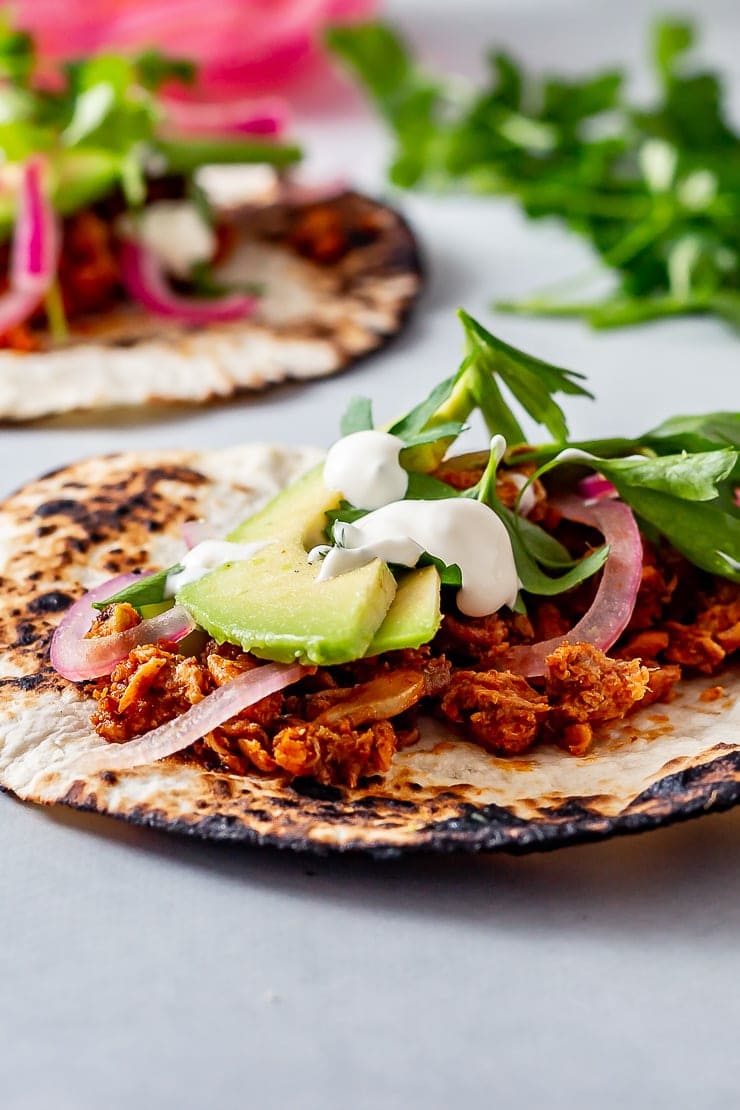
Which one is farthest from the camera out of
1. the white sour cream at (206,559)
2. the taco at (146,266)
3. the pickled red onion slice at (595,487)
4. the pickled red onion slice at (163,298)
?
the pickled red onion slice at (163,298)

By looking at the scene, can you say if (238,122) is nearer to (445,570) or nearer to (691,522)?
(691,522)

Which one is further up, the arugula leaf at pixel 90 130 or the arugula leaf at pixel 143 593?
the arugula leaf at pixel 90 130

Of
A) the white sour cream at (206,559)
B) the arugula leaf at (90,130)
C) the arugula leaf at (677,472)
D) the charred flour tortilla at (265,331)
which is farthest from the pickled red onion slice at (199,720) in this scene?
the arugula leaf at (90,130)

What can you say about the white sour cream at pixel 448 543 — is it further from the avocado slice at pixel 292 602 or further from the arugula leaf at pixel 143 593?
the arugula leaf at pixel 143 593

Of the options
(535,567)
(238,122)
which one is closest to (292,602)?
(535,567)

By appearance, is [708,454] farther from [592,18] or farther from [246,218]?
[592,18]

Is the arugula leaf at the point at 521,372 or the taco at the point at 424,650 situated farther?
the arugula leaf at the point at 521,372

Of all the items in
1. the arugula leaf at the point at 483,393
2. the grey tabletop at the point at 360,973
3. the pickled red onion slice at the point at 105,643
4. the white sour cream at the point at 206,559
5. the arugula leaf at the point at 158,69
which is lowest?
the grey tabletop at the point at 360,973
